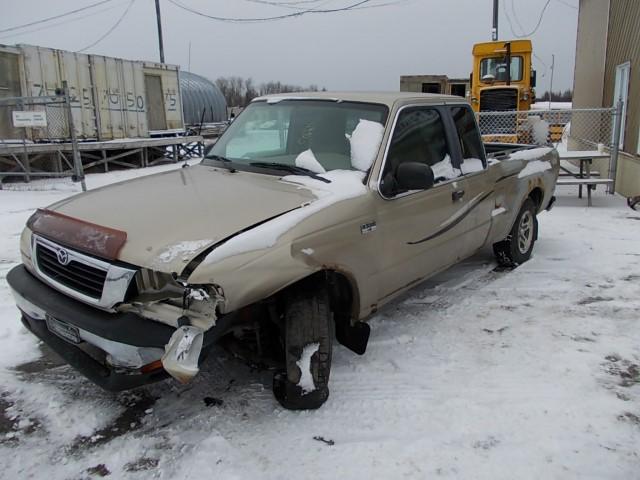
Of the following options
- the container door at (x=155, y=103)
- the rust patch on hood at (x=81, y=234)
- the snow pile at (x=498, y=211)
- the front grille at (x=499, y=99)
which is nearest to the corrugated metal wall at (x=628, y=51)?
the front grille at (x=499, y=99)

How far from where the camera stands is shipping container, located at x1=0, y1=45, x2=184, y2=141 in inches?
552

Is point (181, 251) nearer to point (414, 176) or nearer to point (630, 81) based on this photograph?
A: point (414, 176)

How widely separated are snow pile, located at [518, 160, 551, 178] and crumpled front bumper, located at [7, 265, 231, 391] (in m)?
4.16

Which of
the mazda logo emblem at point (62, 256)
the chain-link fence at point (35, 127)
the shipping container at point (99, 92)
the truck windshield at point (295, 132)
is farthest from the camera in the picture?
the shipping container at point (99, 92)

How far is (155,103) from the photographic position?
62.5ft

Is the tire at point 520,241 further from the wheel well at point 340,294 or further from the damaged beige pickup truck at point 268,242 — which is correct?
the wheel well at point 340,294

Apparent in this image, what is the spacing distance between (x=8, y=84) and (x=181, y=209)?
13295mm

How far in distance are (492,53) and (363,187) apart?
1450 centimetres

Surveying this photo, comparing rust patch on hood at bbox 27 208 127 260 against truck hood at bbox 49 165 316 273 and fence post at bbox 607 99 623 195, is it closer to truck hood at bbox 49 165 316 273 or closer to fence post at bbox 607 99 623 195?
truck hood at bbox 49 165 316 273

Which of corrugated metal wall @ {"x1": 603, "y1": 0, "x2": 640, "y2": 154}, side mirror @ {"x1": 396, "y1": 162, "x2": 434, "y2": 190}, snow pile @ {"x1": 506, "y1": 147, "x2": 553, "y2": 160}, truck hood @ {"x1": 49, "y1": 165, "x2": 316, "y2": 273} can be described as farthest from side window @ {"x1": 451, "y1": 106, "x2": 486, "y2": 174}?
corrugated metal wall @ {"x1": 603, "y1": 0, "x2": 640, "y2": 154}

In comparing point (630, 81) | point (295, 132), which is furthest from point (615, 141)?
point (295, 132)

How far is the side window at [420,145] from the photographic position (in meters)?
3.87

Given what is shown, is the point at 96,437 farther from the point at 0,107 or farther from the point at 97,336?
the point at 0,107

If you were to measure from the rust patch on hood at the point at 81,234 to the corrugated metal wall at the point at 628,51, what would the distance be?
1042cm
